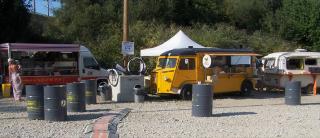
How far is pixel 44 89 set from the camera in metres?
14.2

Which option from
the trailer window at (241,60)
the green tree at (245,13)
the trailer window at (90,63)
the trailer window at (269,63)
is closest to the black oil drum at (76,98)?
the trailer window at (90,63)

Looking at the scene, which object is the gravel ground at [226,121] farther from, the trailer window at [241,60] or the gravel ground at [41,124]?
the trailer window at [241,60]

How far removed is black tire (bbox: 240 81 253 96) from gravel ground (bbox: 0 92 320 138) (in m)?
3.72

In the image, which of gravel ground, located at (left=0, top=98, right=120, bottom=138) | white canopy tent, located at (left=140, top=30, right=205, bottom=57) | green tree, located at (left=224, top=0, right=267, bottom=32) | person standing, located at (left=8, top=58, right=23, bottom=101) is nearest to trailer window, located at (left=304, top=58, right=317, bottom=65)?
white canopy tent, located at (left=140, top=30, right=205, bottom=57)

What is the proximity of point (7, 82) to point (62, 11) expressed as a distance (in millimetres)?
24707

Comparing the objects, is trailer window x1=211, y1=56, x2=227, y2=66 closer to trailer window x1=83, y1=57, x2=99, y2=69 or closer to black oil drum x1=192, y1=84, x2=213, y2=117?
trailer window x1=83, y1=57, x2=99, y2=69

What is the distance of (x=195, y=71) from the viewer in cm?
2195

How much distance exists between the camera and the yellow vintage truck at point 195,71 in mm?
21688

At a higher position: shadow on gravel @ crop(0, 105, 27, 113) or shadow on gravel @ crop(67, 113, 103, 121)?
shadow on gravel @ crop(0, 105, 27, 113)

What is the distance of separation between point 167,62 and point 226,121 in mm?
7903

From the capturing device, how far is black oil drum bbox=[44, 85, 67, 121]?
46.1ft

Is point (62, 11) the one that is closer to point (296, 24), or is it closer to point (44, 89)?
point (296, 24)

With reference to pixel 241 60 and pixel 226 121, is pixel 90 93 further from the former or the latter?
pixel 241 60

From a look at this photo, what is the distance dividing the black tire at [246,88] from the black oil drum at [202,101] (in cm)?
849
